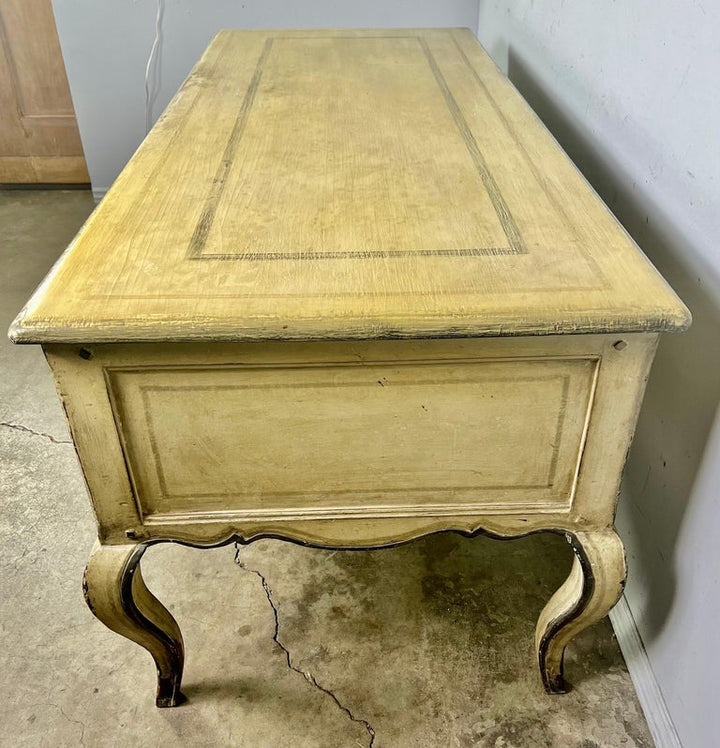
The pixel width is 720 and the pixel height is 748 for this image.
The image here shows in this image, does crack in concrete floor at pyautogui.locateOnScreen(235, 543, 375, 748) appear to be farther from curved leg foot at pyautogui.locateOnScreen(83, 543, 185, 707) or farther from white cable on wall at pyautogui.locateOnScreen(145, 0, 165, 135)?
white cable on wall at pyautogui.locateOnScreen(145, 0, 165, 135)

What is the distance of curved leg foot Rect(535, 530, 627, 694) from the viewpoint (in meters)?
0.88

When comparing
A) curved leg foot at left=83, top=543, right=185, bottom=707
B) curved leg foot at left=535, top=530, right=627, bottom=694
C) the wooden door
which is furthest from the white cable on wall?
curved leg foot at left=535, top=530, right=627, bottom=694

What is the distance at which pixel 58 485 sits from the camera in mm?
1527

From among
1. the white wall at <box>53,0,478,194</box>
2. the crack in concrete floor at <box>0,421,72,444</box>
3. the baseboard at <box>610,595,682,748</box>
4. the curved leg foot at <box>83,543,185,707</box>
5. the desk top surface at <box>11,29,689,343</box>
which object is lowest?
the crack in concrete floor at <box>0,421,72,444</box>

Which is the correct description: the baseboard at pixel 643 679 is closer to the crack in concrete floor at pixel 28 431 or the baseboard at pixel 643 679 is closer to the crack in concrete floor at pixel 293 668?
the crack in concrete floor at pixel 293 668

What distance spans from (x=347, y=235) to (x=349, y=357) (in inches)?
7.1

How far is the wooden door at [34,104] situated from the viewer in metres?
2.56

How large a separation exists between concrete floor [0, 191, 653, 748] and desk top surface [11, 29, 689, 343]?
0.67 m

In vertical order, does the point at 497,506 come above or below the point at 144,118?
above

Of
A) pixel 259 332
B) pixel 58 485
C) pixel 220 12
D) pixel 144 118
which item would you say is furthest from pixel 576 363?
pixel 144 118

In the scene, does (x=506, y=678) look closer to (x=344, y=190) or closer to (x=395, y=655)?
(x=395, y=655)

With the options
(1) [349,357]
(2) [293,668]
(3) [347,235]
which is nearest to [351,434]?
(1) [349,357]

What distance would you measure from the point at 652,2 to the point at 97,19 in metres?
1.95

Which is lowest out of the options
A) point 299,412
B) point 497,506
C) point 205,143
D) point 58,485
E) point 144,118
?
point 58,485
